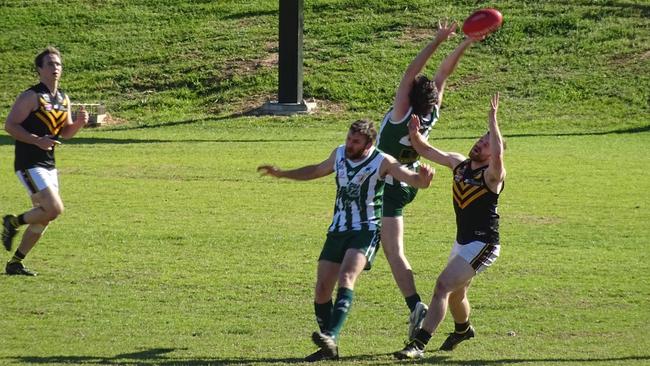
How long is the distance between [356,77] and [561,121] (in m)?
6.77

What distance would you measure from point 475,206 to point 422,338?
1.12m

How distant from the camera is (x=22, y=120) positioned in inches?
472

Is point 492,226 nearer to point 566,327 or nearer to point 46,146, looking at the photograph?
point 566,327

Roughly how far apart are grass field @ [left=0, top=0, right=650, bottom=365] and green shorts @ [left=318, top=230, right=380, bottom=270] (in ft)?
2.48

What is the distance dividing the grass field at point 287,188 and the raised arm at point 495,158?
53.0 inches

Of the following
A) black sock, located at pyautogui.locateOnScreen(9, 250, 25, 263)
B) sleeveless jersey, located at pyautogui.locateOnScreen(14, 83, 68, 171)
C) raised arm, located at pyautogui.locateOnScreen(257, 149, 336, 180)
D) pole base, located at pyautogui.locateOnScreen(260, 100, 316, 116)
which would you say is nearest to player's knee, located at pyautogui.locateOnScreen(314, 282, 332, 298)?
raised arm, located at pyautogui.locateOnScreen(257, 149, 336, 180)

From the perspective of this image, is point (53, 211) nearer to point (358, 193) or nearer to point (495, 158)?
point (358, 193)

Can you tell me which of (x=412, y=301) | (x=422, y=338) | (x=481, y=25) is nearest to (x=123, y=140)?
(x=481, y=25)

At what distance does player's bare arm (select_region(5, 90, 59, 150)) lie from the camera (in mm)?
11852

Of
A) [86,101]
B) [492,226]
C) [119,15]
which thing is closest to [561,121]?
[86,101]

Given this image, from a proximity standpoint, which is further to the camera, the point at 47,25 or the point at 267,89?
the point at 47,25

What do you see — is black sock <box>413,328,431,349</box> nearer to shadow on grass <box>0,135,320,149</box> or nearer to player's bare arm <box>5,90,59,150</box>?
player's bare arm <box>5,90,59,150</box>

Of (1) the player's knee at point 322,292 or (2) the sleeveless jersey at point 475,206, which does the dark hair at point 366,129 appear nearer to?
(2) the sleeveless jersey at point 475,206

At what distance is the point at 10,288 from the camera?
11.4 meters
